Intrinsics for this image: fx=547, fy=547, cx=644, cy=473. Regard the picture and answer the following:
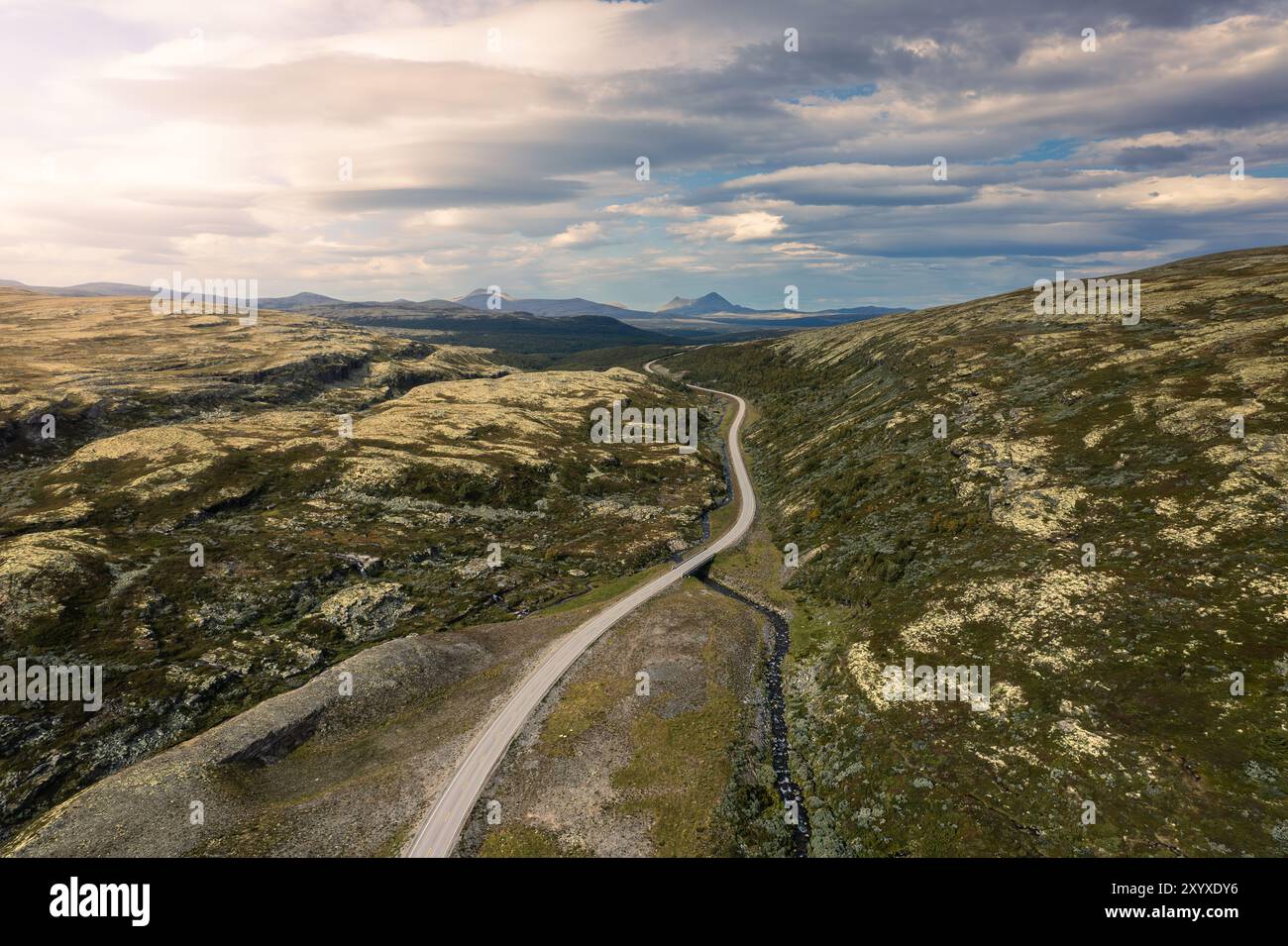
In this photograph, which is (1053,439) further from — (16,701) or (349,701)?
(16,701)

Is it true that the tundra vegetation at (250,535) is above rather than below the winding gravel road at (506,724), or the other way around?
above
